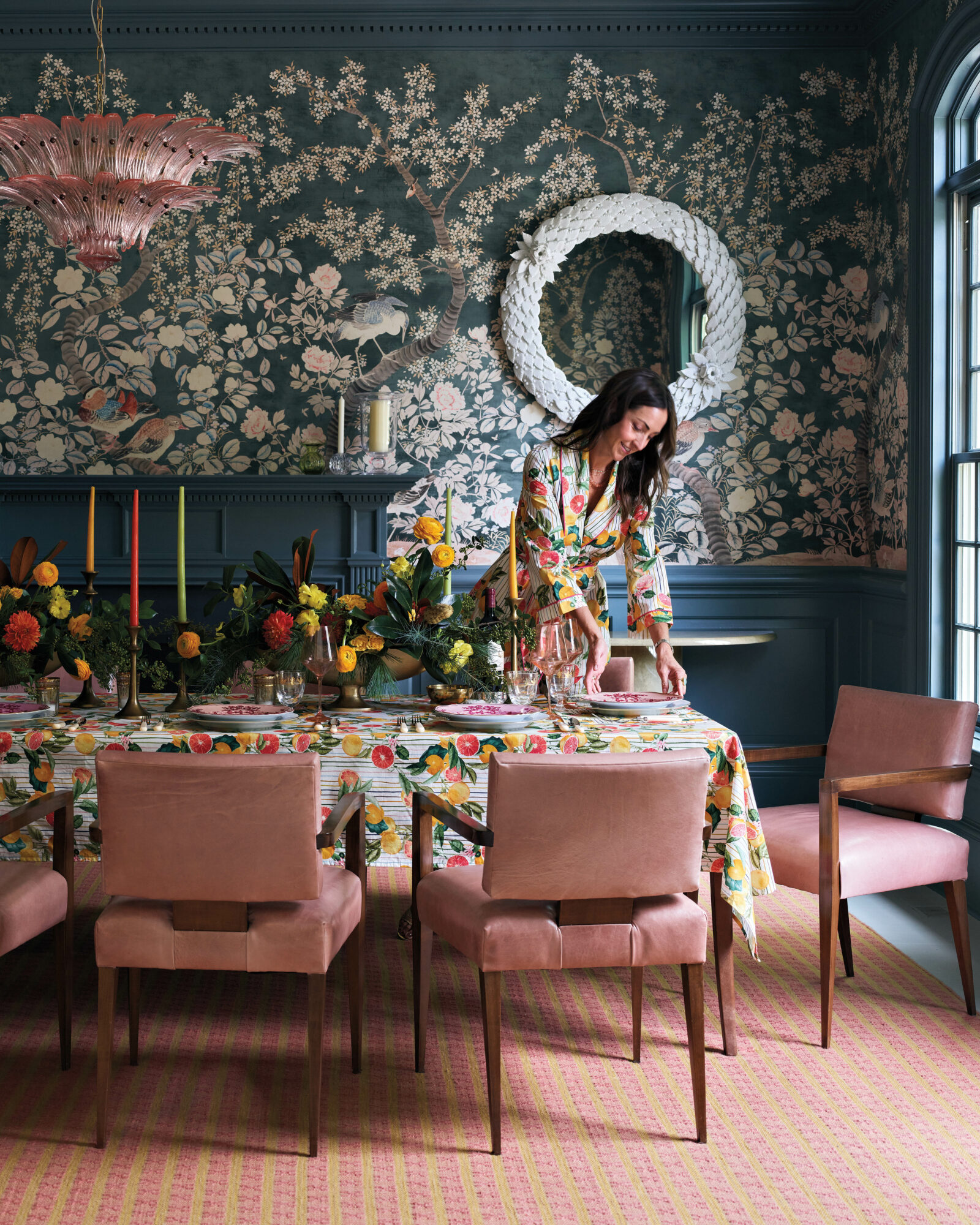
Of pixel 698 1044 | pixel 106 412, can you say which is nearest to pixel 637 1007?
pixel 698 1044

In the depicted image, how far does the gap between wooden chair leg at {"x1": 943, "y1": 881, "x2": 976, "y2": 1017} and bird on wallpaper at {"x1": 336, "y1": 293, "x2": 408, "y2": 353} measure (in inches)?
128

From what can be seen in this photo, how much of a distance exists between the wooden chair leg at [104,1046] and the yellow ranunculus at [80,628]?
3.27 feet

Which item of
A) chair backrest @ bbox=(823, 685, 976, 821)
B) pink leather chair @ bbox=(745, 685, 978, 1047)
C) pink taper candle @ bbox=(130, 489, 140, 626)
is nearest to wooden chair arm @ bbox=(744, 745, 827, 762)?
pink leather chair @ bbox=(745, 685, 978, 1047)

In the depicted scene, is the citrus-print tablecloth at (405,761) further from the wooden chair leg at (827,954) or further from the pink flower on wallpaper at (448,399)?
the pink flower on wallpaper at (448,399)

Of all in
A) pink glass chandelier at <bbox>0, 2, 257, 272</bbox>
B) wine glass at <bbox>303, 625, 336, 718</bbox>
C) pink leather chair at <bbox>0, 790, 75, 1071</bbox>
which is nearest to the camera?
pink leather chair at <bbox>0, 790, 75, 1071</bbox>

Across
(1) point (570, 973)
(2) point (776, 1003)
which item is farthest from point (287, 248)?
(2) point (776, 1003)

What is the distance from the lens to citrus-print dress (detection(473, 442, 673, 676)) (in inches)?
122

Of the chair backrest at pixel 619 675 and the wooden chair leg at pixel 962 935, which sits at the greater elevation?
the chair backrest at pixel 619 675

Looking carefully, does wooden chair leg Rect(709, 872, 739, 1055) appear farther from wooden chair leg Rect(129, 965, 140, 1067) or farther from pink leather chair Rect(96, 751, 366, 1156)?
wooden chair leg Rect(129, 965, 140, 1067)

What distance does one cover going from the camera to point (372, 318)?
488 centimetres

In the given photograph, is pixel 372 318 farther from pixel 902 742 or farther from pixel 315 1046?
pixel 315 1046

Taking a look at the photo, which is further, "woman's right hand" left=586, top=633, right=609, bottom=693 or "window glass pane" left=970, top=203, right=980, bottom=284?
"window glass pane" left=970, top=203, right=980, bottom=284

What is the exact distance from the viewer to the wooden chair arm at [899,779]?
2.75 metres

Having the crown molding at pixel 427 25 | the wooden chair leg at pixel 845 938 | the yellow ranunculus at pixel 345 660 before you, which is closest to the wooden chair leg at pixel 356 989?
the yellow ranunculus at pixel 345 660
